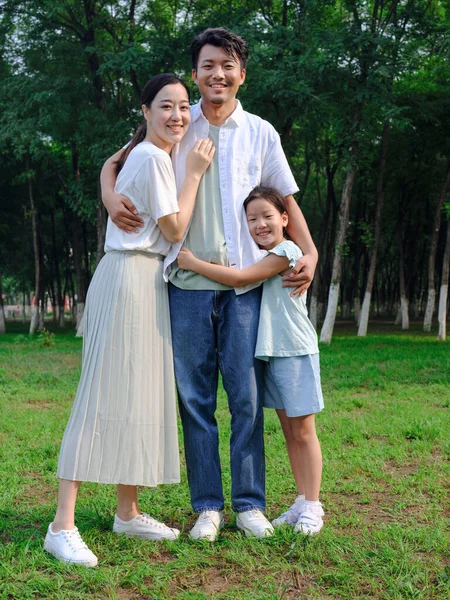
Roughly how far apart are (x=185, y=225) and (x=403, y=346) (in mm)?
13681

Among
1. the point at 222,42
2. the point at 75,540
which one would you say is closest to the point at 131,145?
the point at 222,42

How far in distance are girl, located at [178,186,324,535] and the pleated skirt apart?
291mm

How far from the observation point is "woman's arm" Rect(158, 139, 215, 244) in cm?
334

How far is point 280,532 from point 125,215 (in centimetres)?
182

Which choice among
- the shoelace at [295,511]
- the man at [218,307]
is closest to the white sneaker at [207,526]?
the man at [218,307]

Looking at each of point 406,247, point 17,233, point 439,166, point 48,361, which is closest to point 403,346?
point 48,361

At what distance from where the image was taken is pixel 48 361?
13.5 metres

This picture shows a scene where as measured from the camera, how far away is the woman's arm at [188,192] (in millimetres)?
3340

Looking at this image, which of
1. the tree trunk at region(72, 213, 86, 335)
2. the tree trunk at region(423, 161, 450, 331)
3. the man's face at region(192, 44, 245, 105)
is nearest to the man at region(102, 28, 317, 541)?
the man's face at region(192, 44, 245, 105)

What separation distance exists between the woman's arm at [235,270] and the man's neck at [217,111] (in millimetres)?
738

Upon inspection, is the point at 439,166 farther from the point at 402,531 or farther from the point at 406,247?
the point at 402,531

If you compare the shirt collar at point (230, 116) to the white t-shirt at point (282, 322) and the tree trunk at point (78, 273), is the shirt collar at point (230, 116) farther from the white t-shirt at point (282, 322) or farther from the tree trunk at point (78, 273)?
the tree trunk at point (78, 273)

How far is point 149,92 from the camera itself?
137 inches

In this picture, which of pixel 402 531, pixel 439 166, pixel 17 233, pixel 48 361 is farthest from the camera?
pixel 17 233
